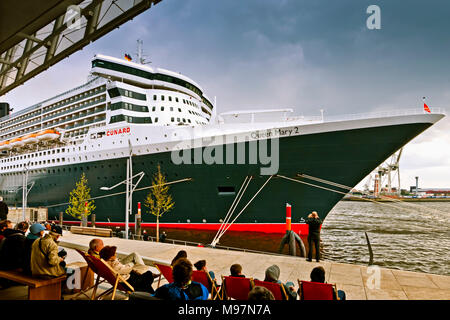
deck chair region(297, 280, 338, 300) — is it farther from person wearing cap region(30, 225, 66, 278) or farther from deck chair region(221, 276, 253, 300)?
person wearing cap region(30, 225, 66, 278)

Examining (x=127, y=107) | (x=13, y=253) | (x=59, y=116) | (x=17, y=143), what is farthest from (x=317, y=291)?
(x=17, y=143)

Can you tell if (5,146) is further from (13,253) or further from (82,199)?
(13,253)

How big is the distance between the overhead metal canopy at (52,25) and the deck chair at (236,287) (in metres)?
4.42

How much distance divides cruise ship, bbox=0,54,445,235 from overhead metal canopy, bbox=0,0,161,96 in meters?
6.85

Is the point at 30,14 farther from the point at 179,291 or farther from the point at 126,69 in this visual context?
the point at 126,69

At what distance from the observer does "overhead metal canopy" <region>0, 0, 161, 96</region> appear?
417 cm

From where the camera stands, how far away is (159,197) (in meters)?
16.3

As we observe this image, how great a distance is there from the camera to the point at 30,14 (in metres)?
4.22

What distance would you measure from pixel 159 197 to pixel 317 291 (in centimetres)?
1423
